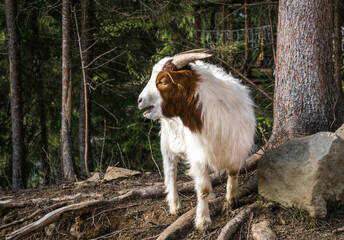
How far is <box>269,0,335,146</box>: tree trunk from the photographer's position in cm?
483

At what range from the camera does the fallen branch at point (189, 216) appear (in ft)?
13.7

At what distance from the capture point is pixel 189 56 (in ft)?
12.7

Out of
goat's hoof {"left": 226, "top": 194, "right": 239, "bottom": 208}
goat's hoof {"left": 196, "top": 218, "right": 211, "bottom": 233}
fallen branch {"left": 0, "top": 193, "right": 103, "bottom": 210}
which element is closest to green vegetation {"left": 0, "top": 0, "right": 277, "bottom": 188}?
fallen branch {"left": 0, "top": 193, "right": 103, "bottom": 210}

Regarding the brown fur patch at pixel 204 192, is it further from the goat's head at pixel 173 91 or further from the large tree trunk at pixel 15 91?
the large tree trunk at pixel 15 91

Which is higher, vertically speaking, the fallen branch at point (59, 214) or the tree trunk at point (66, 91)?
the tree trunk at point (66, 91)

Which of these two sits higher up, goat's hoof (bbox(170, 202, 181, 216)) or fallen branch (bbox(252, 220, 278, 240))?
fallen branch (bbox(252, 220, 278, 240))

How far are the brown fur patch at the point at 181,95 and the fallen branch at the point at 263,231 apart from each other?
1280 mm

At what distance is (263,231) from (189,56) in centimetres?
208

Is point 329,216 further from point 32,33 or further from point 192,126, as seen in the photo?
point 32,33

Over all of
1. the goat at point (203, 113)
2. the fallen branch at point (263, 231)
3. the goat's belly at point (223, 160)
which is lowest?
the fallen branch at point (263, 231)

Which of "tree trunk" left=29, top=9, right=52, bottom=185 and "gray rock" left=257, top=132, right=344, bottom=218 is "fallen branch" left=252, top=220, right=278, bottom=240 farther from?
"tree trunk" left=29, top=9, right=52, bottom=185

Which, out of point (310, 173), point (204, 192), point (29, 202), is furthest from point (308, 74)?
point (29, 202)

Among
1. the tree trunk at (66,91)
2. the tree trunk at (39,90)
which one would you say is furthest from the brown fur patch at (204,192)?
the tree trunk at (39,90)

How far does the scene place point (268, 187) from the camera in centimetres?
436
